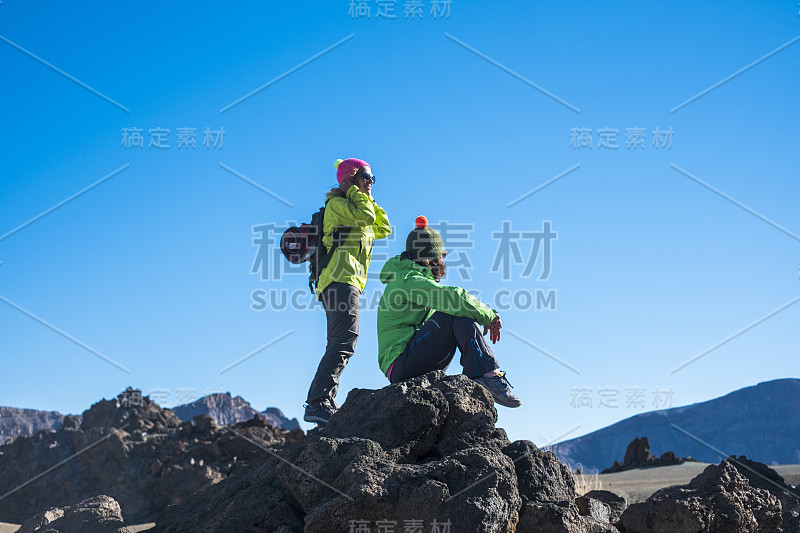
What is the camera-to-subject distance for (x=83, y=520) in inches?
213

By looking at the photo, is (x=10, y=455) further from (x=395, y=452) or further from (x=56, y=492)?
(x=395, y=452)

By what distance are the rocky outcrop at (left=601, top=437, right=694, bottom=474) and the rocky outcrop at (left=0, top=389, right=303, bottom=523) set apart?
7.37 metres

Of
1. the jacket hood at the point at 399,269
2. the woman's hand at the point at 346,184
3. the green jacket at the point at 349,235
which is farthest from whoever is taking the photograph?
the woman's hand at the point at 346,184

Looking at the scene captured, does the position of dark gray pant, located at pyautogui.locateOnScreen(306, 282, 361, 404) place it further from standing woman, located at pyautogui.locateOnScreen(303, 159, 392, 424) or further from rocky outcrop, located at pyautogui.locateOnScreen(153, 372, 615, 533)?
rocky outcrop, located at pyautogui.locateOnScreen(153, 372, 615, 533)

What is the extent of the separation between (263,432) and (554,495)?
14.8 meters

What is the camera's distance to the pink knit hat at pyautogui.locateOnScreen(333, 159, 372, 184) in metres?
6.79

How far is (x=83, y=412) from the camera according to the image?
21.1 metres

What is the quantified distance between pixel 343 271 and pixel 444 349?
1184 mm

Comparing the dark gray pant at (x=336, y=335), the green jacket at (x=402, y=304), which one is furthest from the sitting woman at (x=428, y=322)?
the dark gray pant at (x=336, y=335)

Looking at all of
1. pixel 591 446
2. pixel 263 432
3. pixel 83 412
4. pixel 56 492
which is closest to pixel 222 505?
pixel 263 432

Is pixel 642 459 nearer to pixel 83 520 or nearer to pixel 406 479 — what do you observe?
pixel 83 520

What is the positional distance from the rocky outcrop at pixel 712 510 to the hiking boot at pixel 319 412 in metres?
2.38

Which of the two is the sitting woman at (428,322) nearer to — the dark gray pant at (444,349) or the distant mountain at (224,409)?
the dark gray pant at (444,349)

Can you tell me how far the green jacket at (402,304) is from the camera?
5.94m
